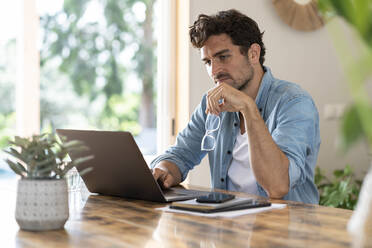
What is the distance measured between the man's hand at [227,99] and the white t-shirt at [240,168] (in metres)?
0.20

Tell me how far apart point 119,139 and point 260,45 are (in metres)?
1.16

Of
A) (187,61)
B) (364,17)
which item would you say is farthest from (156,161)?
(364,17)

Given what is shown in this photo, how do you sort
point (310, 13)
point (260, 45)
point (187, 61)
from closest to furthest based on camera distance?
1. point (260, 45)
2. point (187, 61)
3. point (310, 13)

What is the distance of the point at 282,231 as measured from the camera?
41.4 inches

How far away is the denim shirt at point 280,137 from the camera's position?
71.9 inches

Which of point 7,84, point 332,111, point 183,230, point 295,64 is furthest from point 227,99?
point 7,84

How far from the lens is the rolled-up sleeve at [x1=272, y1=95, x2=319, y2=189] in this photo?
1.79 m

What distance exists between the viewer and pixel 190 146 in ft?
7.47

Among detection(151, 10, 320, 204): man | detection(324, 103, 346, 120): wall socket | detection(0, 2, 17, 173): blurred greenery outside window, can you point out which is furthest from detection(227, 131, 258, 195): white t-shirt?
detection(0, 2, 17, 173): blurred greenery outside window

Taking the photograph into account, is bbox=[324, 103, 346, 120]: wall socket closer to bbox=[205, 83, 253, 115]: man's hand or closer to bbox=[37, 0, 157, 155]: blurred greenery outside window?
bbox=[205, 83, 253, 115]: man's hand

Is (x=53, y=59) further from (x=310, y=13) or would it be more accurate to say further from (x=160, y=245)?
(x=160, y=245)

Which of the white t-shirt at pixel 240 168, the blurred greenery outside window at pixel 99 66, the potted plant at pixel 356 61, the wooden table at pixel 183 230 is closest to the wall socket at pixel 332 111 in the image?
the white t-shirt at pixel 240 168

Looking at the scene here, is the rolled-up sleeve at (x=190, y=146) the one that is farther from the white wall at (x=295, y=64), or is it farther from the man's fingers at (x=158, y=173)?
the white wall at (x=295, y=64)

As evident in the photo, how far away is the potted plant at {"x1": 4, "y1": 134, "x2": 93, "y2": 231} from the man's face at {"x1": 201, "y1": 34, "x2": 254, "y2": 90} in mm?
1229
